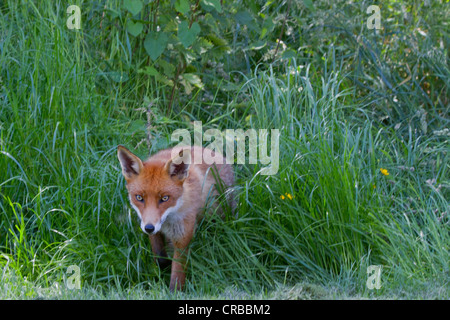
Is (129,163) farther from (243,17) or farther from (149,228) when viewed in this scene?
(243,17)

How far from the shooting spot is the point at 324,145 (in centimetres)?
499

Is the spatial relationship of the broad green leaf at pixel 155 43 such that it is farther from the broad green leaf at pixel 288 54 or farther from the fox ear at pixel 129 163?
the fox ear at pixel 129 163

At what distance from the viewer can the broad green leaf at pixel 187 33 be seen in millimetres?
5770

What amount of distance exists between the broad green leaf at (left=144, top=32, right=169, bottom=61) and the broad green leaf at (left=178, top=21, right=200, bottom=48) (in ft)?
0.71

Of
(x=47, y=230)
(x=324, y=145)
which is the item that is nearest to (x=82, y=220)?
(x=47, y=230)

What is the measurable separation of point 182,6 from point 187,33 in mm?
250

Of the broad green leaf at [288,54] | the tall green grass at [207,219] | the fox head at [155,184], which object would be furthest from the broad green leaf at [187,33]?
the fox head at [155,184]

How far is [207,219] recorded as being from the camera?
490cm

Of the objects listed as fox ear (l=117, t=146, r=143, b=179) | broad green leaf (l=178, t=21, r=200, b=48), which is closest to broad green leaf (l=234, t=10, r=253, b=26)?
broad green leaf (l=178, t=21, r=200, b=48)

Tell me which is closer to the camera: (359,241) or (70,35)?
(359,241)

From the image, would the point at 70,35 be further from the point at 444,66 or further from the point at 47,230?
the point at 444,66

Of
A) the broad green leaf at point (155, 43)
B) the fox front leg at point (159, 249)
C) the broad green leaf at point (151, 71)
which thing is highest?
the broad green leaf at point (155, 43)
